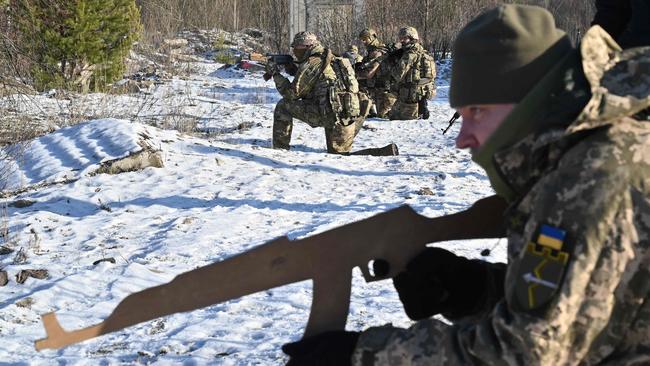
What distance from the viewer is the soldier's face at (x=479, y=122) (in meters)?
1.34

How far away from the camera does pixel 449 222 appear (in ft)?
5.52

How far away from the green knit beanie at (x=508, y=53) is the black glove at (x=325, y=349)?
54cm

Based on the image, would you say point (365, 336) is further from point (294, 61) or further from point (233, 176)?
point (294, 61)

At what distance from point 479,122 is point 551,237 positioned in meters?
0.29

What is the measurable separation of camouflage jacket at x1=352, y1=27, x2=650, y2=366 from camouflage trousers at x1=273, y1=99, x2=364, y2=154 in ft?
23.2

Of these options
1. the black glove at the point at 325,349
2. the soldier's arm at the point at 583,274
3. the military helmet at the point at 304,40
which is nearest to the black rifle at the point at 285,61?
the military helmet at the point at 304,40

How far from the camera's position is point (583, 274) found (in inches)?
45.8

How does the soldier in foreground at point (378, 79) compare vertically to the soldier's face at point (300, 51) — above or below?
below

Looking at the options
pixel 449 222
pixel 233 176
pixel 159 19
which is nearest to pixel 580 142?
pixel 449 222

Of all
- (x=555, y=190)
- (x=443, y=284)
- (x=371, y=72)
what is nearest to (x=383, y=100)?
(x=371, y=72)

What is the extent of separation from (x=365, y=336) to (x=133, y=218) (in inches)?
163

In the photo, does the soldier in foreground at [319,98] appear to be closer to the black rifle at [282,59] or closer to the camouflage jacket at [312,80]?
the camouflage jacket at [312,80]

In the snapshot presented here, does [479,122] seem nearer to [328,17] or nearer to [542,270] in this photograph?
[542,270]

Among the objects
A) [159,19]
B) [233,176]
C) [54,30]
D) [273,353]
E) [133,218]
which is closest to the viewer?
[273,353]
